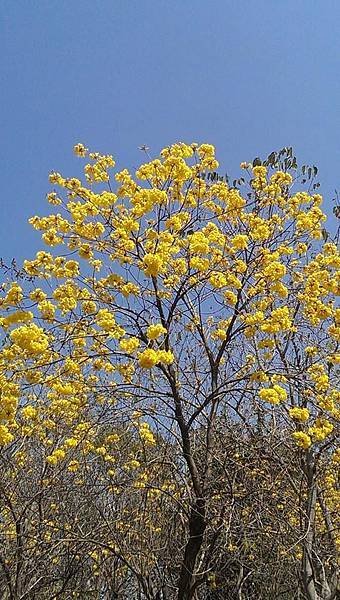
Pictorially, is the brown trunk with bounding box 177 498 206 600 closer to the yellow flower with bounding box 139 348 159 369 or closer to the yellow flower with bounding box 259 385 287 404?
the yellow flower with bounding box 259 385 287 404

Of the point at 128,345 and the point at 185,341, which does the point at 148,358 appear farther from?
the point at 185,341

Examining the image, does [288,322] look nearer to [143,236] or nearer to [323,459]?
[143,236]

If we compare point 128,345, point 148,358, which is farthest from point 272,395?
point 128,345

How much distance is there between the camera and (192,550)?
473 centimetres

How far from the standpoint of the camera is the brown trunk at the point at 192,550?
4.66 meters

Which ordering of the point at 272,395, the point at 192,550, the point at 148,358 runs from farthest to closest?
the point at 192,550 → the point at 272,395 → the point at 148,358

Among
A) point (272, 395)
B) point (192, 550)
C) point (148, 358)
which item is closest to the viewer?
point (148, 358)

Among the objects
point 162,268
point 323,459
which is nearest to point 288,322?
point 162,268

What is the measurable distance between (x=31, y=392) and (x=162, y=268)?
1.93m

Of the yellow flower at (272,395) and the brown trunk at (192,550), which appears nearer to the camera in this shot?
the yellow flower at (272,395)

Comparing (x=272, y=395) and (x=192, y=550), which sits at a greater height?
(x=272, y=395)

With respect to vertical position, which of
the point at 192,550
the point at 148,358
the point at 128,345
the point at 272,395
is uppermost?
the point at 128,345

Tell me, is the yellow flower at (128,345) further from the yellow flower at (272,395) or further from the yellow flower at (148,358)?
the yellow flower at (272,395)

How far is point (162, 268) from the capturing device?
4336 millimetres
